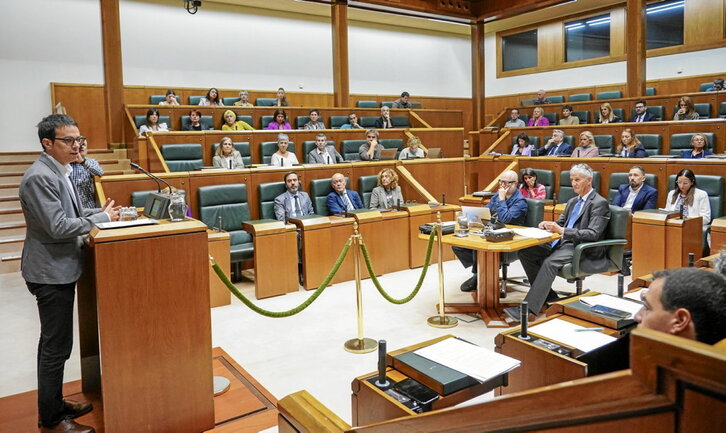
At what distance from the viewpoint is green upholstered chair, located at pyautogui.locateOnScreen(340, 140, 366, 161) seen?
7.58 meters

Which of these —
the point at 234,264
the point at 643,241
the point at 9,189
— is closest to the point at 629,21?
the point at 643,241

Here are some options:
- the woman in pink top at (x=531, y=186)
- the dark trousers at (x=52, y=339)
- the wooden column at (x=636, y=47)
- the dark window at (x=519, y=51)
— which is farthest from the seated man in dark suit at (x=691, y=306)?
the dark window at (x=519, y=51)

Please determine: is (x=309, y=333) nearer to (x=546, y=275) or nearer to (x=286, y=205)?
(x=546, y=275)

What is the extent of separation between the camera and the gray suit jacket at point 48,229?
2.22 metres

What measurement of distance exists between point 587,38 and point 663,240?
903cm

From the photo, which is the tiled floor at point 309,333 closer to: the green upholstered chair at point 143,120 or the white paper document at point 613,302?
the white paper document at point 613,302

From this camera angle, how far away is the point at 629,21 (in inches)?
369

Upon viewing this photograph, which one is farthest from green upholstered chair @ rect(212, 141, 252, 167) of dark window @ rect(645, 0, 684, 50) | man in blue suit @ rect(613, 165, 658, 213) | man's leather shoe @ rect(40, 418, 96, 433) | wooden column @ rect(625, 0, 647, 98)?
Answer: dark window @ rect(645, 0, 684, 50)

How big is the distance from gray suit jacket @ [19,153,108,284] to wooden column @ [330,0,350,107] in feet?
25.5

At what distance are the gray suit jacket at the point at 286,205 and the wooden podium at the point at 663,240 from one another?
305 centimetres

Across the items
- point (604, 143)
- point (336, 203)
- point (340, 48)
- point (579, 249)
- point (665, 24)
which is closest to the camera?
point (579, 249)

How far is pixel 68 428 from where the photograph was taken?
237 centimetres

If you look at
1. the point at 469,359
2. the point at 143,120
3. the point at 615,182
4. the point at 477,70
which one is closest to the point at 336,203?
the point at 615,182

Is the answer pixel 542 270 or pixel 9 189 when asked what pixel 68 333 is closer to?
pixel 542 270
